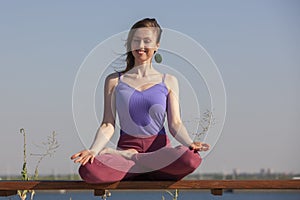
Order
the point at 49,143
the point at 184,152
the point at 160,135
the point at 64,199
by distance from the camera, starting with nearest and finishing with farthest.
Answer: the point at 184,152
the point at 160,135
the point at 49,143
the point at 64,199

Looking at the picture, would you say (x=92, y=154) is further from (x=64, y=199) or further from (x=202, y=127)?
(x=64, y=199)

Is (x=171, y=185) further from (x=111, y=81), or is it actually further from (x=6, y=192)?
(x=6, y=192)

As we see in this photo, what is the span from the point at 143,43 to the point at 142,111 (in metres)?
0.50

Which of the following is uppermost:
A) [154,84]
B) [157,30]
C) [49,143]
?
[157,30]

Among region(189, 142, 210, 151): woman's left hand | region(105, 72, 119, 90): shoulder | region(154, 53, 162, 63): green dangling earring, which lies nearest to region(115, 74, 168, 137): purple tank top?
region(105, 72, 119, 90): shoulder

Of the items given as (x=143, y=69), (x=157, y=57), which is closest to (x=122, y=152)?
(x=143, y=69)

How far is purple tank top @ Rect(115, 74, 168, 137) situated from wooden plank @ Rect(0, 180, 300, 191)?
1.29 feet

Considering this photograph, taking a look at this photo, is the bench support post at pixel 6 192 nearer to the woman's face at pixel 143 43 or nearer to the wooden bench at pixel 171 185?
the wooden bench at pixel 171 185

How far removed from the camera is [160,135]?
460cm

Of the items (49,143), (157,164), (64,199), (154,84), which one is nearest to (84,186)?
(157,164)

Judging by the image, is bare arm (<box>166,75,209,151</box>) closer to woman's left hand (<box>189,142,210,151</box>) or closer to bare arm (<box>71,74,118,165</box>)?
woman's left hand (<box>189,142,210,151</box>)

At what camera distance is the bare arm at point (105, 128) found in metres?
4.27

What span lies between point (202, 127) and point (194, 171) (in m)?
0.40

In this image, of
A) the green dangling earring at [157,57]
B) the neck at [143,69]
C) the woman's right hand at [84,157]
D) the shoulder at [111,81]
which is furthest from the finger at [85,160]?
the green dangling earring at [157,57]
